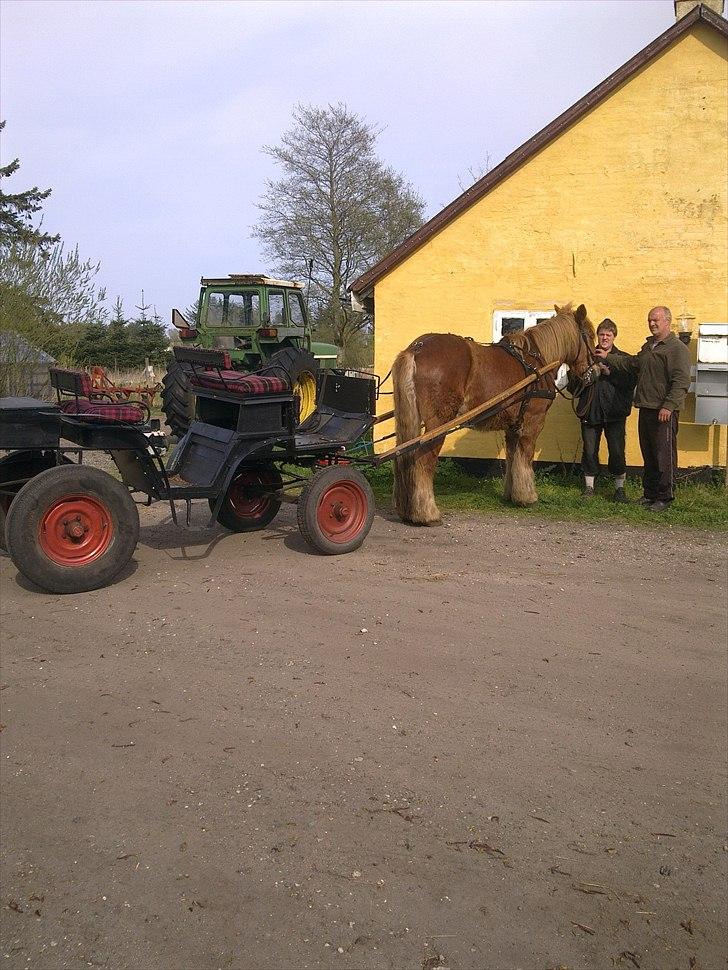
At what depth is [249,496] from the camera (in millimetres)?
7406

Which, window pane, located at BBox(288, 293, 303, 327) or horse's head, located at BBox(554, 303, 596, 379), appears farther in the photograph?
window pane, located at BBox(288, 293, 303, 327)

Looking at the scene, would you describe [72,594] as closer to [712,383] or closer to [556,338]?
[556,338]

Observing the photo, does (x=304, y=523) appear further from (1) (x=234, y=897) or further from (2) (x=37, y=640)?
(1) (x=234, y=897)

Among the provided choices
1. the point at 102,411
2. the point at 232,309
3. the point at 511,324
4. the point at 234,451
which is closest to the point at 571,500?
the point at 511,324

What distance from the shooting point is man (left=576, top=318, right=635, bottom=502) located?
9.00 metres

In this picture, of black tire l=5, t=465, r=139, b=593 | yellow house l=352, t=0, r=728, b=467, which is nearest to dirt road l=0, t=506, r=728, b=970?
black tire l=5, t=465, r=139, b=593

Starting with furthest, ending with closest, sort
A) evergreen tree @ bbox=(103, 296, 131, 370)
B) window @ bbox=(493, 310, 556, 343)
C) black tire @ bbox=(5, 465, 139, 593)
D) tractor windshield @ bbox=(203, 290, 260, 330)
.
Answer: evergreen tree @ bbox=(103, 296, 131, 370) → tractor windshield @ bbox=(203, 290, 260, 330) → window @ bbox=(493, 310, 556, 343) → black tire @ bbox=(5, 465, 139, 593)

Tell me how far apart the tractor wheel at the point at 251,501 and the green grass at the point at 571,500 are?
2.01 metres

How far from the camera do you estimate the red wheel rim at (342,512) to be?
665 centimetres

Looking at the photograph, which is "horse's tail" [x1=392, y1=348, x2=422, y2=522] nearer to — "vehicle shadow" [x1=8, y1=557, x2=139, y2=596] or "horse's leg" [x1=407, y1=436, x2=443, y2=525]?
"horse's leg" [x1=407, y1=436, x2=443, y2=525]

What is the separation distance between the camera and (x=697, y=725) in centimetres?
380

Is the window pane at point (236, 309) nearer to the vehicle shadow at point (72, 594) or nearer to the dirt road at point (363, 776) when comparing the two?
the vehicle shadow at point (72, 594)

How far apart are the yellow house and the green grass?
474mm

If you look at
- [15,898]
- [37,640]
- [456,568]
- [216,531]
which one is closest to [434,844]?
[15,898]
